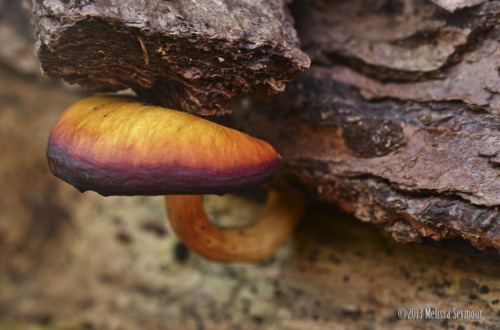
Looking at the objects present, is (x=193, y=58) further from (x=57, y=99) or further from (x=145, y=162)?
(x=57, y=99)

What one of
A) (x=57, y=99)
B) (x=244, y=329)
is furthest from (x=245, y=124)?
(x=57, y=99)

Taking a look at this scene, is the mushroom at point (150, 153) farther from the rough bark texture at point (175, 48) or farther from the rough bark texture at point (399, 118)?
the rough bark texture at point (399, 118)

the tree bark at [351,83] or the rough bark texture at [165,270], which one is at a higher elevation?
the tree bark at [351,83]

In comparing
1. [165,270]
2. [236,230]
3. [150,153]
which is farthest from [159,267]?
[150,153]

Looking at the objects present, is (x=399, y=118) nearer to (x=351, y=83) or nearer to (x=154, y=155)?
(x=351, y=83)

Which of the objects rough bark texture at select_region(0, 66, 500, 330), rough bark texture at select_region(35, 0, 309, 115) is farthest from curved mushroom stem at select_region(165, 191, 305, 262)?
rough bark texture at select_region(35, 0, 309, 115)

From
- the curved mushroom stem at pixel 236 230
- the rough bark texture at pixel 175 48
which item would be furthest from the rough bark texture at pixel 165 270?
the rough bark texture at pixel 175 48

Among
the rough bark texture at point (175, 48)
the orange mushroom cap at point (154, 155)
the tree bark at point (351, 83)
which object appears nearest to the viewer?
the orange mushroom cap at point (154, 155)
